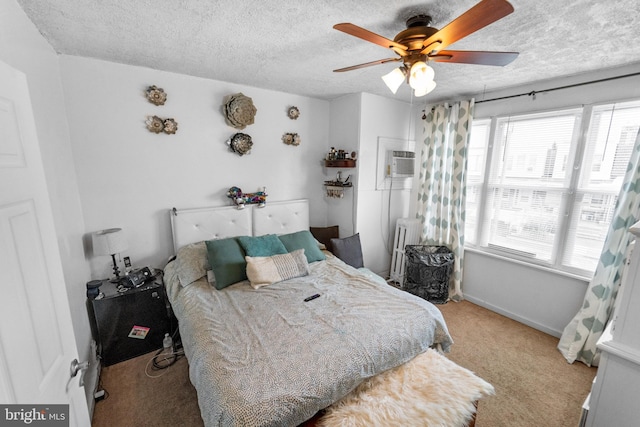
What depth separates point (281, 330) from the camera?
1655mm

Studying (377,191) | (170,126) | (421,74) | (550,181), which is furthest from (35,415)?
(550,181)

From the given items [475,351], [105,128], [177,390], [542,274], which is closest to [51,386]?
[177,390]

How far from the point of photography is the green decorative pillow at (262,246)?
2.47 m

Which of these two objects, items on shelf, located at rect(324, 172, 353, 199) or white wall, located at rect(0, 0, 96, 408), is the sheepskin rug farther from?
items on shelf, located at rect(324, 172, 353, 199)

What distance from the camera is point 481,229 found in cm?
313

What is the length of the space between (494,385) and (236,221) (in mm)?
2706

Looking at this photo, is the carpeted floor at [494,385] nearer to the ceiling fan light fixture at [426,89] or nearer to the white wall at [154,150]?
the white wall at [154,150]

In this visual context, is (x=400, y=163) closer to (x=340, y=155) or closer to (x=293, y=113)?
(x=340, y=155)

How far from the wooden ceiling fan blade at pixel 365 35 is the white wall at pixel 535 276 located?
208 cm

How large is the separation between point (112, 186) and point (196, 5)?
1734 millimetres

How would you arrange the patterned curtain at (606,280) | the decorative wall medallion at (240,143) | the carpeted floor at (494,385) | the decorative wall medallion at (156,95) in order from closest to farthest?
the carpeted floor at (494,385)
the patterned curtain at (606,280)
the decorative wall medallion at (156,95)
the decorative wall medallion at (240,143)

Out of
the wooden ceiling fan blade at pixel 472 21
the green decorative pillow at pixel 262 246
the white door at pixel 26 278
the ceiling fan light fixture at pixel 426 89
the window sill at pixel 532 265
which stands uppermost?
the wooden ceiling fan blade at pixel 472 21

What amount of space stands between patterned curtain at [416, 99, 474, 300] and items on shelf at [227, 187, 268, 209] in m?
2.04

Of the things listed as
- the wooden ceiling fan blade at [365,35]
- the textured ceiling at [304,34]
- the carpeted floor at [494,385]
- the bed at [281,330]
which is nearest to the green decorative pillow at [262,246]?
the bed at [281,330]
